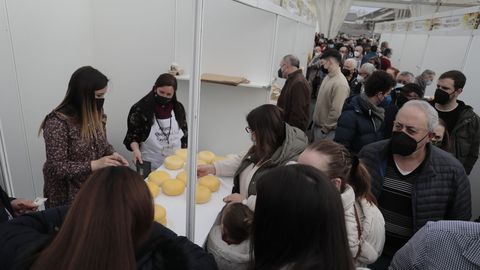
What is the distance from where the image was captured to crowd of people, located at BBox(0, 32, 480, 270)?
76 centimetres

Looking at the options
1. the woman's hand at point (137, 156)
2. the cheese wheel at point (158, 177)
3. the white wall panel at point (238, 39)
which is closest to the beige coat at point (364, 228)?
the cheese wheel at point (158, 177)

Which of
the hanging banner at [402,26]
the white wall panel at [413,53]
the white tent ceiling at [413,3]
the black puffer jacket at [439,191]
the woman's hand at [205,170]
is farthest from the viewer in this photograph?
the white tent ceiling at [413,3]

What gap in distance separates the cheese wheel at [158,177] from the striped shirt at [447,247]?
1.50 metres

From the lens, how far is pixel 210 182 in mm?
2051

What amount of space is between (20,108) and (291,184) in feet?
8.00

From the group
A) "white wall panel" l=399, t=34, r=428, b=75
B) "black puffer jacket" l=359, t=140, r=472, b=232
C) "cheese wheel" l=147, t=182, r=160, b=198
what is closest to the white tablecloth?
"cheese wheel" l=147, t=182, r=160, b=198

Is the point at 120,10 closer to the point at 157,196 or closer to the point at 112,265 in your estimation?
the point at 157,196

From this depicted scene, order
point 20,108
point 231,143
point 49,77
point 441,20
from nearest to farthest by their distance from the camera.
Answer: point 20,108 → point 49,77 → point 231,143 → point 441,20

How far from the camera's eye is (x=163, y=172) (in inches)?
84.6

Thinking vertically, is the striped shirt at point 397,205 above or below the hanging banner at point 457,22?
below

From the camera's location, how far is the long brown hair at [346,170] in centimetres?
133

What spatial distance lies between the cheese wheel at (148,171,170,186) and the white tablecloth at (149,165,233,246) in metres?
0.10

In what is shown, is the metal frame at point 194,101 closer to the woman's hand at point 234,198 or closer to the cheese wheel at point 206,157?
the woman's hand at point 234,198

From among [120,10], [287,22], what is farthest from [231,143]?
[287,22]
